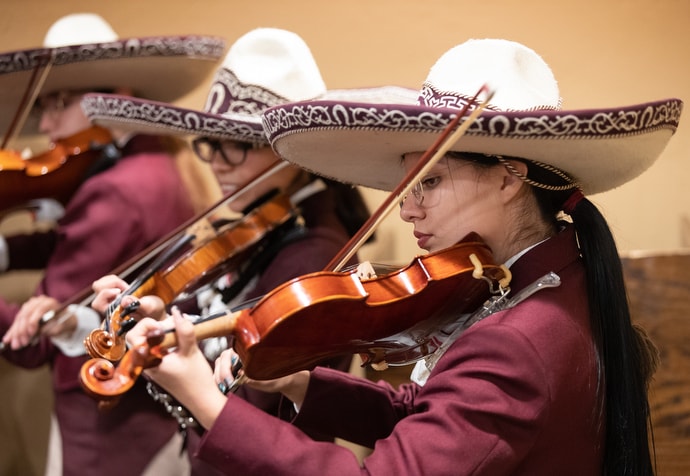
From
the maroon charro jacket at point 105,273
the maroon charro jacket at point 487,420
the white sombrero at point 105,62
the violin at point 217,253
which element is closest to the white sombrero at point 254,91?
the violin at point 217,253

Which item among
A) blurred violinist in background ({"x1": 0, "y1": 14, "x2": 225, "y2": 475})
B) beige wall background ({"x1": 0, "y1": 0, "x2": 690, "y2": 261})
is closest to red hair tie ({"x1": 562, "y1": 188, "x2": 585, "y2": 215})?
beige wall background ({"x1": 0, "y1": 0, "x2": 690, "y2": 261})

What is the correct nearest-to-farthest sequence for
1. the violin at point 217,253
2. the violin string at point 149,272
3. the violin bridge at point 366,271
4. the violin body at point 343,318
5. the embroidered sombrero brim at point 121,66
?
the violin body at point 343,318
the violin bridge at point 366,271
the violin string at point 149,272
the violin at point 217,253
the embroidered sombrero brim at point 121,66

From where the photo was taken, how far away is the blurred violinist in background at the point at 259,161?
1606 millimetres

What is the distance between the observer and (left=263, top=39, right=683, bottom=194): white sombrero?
979 mm

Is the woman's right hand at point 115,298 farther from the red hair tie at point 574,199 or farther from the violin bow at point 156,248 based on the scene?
the red hair tie at point 574,199

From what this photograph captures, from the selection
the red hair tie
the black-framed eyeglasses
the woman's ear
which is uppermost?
the woman's ear

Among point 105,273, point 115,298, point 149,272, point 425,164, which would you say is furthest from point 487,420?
point 105,273

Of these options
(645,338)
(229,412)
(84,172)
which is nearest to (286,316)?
(229,412)

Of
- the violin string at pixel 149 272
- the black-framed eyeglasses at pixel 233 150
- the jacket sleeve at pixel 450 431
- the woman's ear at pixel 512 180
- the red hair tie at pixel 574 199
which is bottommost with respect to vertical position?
the violin string at pixel 149 272

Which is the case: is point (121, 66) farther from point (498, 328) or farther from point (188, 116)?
point (498, 328)

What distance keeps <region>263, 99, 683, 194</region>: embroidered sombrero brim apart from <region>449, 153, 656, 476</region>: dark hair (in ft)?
0.21

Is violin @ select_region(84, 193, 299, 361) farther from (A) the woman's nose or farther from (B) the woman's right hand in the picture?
(A) the woman's nose

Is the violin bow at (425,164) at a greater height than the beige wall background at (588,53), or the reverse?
the violin bow at (425,164)

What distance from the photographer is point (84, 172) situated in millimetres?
2092
